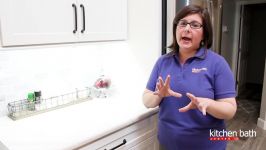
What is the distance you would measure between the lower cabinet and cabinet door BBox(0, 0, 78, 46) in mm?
589

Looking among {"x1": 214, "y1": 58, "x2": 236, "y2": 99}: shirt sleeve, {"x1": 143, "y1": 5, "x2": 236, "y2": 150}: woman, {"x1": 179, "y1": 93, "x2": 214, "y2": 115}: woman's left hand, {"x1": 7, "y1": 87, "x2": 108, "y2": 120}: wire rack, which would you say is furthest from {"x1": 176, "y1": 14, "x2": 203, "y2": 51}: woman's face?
{"x1": 7, "y1": 87, "x2": 108, "y2": 120}: wire rack

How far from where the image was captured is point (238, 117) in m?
3.47

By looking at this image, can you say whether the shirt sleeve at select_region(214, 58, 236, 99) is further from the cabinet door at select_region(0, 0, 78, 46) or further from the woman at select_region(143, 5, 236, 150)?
the cabinet door at select_region(0, 0, 78, 46)

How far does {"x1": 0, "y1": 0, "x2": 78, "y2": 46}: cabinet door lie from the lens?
101 centimetres

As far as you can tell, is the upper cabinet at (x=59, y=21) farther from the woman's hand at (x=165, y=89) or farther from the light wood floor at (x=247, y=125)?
the light wood floor at (x=247, y=125)

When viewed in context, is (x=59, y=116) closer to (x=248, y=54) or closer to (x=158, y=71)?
(x=158, y=71)

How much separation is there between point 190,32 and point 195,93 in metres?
0.30

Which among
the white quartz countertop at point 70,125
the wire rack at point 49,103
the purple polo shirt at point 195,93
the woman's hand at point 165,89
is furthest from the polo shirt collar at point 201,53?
the wire rack at point 49,103

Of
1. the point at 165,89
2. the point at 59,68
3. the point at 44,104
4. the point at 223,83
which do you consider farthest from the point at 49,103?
the point at 223,83

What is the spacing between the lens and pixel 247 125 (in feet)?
10.4

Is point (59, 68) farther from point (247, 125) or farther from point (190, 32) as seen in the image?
point (247, 125)

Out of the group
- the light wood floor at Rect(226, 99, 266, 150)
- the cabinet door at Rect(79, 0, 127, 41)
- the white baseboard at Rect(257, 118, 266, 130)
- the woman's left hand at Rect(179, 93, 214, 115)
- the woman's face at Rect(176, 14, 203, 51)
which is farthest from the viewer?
the white baseboard at Rect(257, 118, 266, 130)

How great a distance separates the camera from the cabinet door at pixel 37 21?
1.01 metres

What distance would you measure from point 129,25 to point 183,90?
83 cm
